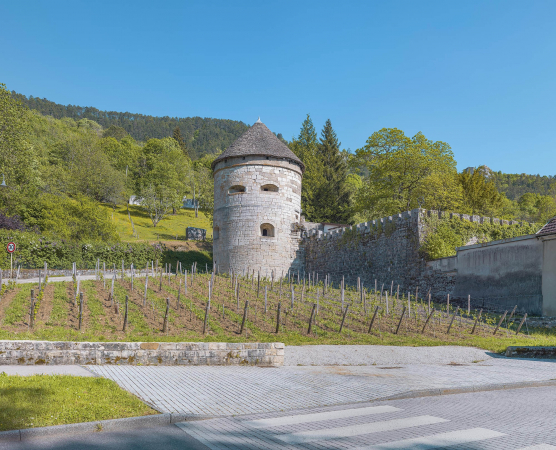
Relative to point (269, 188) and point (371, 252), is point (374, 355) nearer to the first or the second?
point (371, 252)

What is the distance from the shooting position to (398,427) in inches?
215

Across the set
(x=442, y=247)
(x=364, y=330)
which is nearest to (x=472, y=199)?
(x=442, y=247)

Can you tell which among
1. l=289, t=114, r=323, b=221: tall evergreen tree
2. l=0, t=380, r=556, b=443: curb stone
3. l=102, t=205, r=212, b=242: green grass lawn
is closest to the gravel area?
l=0, t=380, r=556, b=443: curb stone

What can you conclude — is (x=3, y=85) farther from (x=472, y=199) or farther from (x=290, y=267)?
(x=472, y=199)

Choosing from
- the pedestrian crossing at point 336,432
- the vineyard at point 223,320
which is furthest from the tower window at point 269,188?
the pedestrian crossing at point 336,432

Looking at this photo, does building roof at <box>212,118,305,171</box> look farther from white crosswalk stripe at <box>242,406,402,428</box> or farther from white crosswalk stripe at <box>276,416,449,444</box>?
white crosswalk stripe at <box>276,416,449,444</box>

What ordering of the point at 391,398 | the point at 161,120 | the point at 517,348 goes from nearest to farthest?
the point at 391,398
the point at 517,348
the point at 161,120

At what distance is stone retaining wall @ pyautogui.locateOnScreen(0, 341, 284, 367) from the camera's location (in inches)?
342

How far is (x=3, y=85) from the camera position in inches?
1319

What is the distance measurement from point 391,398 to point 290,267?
22.9 metres

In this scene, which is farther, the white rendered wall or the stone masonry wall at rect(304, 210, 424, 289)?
the white rendered wall

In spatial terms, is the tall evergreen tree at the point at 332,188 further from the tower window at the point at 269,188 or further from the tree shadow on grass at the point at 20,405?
the tree shadow on grass at the point at 20,405

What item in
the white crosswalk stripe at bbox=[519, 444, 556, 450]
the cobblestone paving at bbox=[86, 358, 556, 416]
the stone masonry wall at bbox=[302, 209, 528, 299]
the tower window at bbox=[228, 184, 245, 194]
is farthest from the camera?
the tower window at bbox=[228, 184, 245, 194]

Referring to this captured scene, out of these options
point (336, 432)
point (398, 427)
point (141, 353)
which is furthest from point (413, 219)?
point (336, 432)
